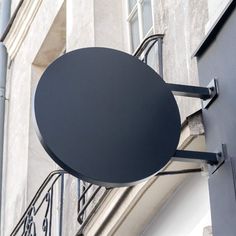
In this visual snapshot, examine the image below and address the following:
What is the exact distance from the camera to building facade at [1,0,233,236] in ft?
16.6

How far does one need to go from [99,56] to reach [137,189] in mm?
1255

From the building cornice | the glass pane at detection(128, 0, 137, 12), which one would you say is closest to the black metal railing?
the glass pane at detection(128, 0, 137, 12)

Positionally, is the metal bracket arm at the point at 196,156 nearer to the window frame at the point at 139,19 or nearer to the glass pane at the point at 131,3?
the window frame at the point at 139,19

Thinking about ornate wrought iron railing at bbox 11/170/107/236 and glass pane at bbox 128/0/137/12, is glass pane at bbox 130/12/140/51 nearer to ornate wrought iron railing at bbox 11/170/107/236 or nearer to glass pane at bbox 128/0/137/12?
glass pane at bbox 128/0/137/12

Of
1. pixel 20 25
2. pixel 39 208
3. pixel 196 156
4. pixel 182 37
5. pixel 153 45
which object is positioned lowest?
pixel 196 156

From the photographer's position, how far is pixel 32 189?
8.78m

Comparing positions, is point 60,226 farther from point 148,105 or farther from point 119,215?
point 148,105

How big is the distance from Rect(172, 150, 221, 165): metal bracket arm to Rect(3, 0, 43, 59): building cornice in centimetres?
611

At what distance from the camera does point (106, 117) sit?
3996 millimetres

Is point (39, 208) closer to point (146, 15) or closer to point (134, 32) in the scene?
point (134, 32)

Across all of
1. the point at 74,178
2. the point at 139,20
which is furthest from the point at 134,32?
the point at 74,178

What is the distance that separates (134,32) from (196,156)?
3439 mm

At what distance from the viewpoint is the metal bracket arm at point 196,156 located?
13.4ft

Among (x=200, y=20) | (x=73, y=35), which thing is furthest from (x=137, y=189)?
(x=73, y=35)
